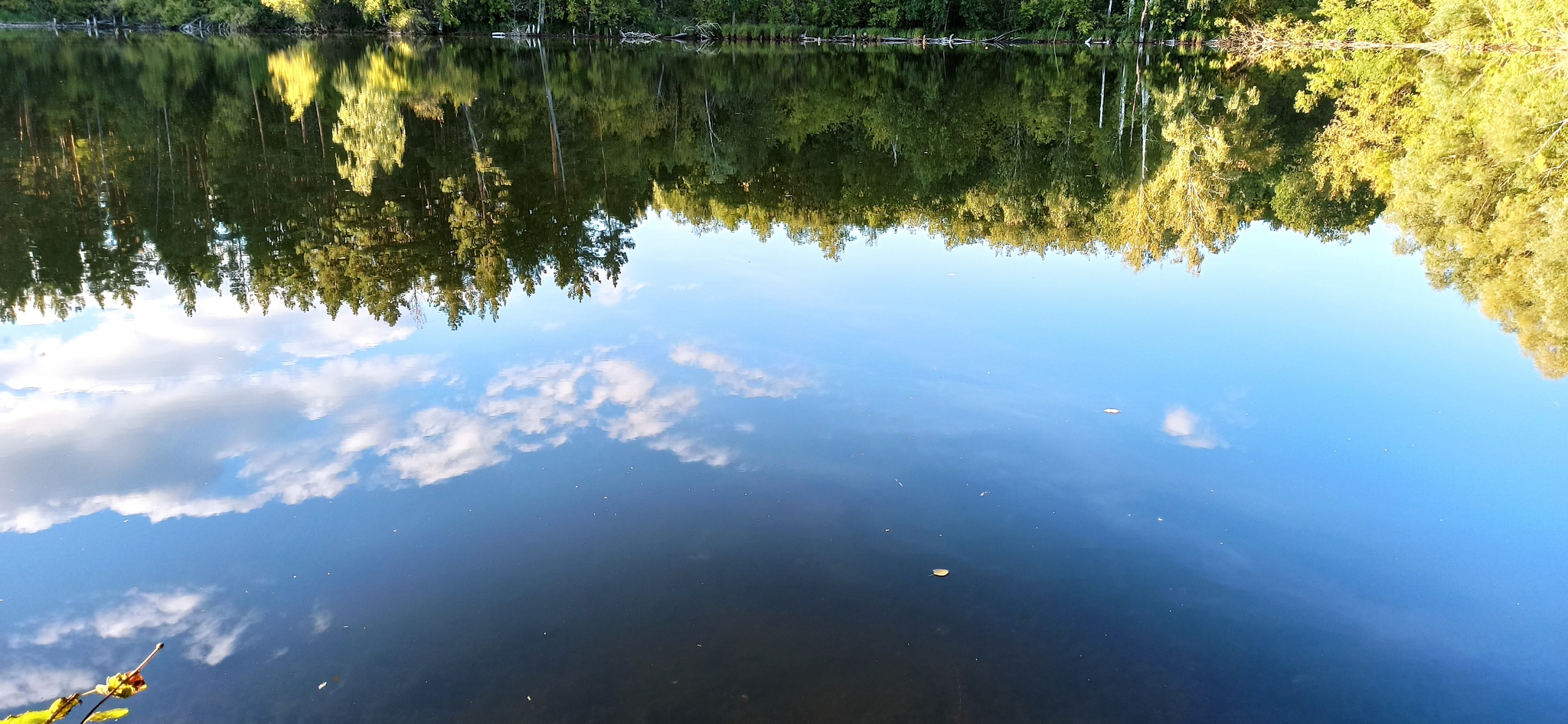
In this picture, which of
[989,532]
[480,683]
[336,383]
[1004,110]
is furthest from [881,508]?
[1004,110]

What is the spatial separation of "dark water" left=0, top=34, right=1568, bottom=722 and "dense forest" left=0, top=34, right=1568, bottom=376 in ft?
0.51

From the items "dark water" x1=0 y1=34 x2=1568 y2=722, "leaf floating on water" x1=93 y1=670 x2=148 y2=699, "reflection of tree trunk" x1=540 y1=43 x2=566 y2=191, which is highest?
"reflection of tree trunk" x1=540 y1=43 x2=566 y2=191

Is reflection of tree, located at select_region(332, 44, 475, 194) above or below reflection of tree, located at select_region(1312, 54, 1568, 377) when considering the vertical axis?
above

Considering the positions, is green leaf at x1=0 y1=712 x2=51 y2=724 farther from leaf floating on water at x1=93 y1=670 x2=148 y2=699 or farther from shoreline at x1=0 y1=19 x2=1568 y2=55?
shoreline at x1=0 y1=19 x2=1568 y2=55

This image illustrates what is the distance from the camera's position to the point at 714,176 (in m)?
18.1

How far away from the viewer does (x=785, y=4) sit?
2739 inches

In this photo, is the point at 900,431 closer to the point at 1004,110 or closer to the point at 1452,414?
the point at 1452,414

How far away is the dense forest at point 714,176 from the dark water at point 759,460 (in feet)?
0.51

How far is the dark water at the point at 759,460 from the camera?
15.3 feet

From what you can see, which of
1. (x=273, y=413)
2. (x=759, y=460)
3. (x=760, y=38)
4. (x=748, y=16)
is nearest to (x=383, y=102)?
(x=273, y=413)

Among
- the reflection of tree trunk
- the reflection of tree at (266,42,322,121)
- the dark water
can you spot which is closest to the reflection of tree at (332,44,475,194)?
the reflection of tree at (266,42,322,121)

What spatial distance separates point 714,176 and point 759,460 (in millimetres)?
12350

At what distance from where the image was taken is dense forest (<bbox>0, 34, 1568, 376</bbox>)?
37.7 feet

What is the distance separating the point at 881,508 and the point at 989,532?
0.75 metres
